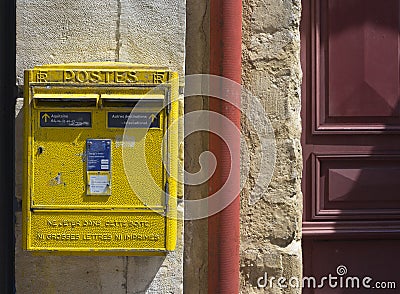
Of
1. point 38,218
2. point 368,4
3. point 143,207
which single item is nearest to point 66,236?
point 38,218

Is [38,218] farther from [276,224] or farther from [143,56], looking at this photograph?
[276,224]

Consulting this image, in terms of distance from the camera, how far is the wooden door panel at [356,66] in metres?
3.92

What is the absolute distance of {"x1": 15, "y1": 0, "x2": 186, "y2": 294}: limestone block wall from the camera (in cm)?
328

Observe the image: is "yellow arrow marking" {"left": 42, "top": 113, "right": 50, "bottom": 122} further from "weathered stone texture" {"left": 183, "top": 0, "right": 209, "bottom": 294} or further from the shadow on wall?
"weathered stone texture" {"left": 183, "top": 0, "right": 209, "bottom": 294}

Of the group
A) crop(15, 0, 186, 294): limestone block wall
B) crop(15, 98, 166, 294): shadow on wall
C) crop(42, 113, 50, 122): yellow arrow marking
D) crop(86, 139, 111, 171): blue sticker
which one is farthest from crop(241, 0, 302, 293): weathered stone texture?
crop(42, 113, 50, 122): yellow arrow marking

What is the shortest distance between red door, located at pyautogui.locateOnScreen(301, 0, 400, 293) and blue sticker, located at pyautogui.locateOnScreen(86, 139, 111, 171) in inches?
49.3

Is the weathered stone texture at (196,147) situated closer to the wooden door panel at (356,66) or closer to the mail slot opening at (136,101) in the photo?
the mail slot opening at (136,101)

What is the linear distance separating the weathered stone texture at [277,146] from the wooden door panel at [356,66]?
19.0 inches

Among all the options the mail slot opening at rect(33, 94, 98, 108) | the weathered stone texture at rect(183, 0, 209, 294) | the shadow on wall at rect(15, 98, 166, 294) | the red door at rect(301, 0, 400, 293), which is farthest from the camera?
the red door at rect(301, 0, 400, 293)

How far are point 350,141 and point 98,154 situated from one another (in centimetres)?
149

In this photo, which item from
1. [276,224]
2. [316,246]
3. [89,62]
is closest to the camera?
[89,62]

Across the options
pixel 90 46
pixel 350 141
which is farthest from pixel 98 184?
pixel 350 141

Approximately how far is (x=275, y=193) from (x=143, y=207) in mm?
719

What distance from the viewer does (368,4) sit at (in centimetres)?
396
